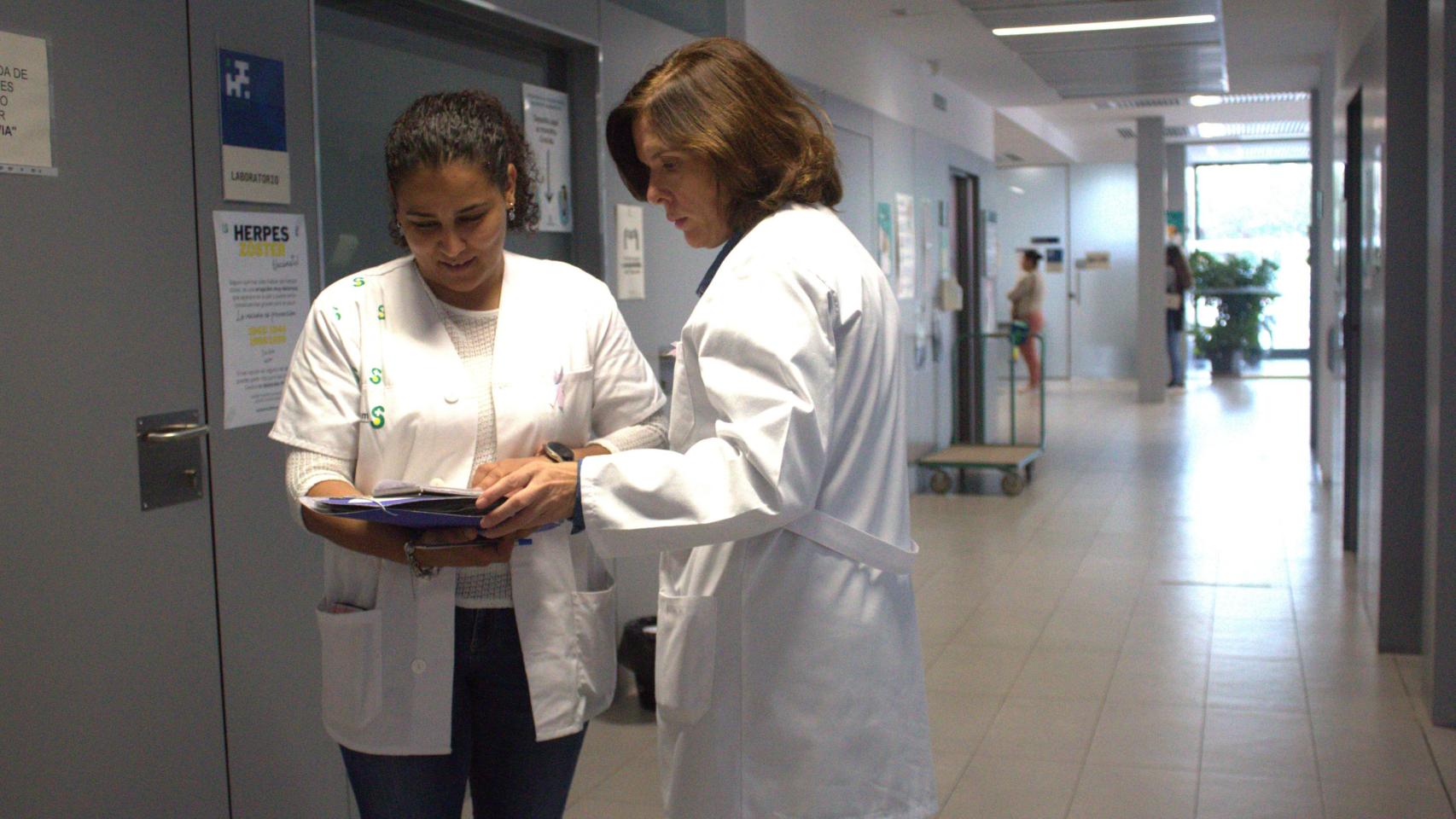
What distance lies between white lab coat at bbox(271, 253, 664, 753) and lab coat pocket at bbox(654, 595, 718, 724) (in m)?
0.24

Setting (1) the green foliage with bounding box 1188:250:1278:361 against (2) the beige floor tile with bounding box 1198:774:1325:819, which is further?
(1) the green foliage with bounding box 1188:250:1278:361

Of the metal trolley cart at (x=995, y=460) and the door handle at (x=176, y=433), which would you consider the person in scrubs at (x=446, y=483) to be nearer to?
the door handle at (x=176, y=433)

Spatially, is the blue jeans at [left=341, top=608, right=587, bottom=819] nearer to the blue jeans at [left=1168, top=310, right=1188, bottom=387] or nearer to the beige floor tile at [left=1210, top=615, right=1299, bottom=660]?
the beige floor tile at [left=1210, top=615, right=1299, bottom=660]

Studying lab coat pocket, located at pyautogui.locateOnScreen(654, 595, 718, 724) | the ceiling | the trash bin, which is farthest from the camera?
the ceiling

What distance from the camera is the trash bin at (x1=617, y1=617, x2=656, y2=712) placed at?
4250 millimetres

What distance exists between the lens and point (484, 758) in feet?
6.44

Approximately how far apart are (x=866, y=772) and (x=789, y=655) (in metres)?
0.18

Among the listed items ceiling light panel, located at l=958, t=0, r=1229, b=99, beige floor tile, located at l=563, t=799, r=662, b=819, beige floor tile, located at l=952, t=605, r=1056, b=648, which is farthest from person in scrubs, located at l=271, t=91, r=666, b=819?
ceiling light panel, located at l=958, t=0, r=1229, b=99

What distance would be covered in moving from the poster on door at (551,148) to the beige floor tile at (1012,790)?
6.75 feet

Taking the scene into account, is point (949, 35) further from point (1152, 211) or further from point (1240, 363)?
point (1240, 363)

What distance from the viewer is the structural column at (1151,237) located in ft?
46.3

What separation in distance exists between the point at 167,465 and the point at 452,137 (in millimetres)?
1110

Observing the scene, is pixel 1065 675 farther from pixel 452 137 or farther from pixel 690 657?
pixel 452 137

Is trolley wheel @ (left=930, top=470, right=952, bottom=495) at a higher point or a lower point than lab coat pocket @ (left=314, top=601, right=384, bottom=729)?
lower
